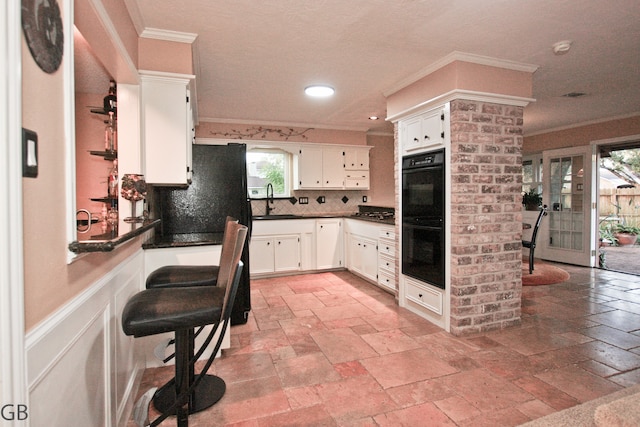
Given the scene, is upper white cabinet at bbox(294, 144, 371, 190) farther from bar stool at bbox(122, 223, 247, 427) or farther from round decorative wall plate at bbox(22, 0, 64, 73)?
round decorative wall plate at bbox(22, 0, 64, 73)

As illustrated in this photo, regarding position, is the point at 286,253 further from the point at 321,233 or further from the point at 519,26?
the point at 519,26

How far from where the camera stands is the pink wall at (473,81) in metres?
2.79

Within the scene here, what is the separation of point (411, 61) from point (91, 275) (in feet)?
9.34

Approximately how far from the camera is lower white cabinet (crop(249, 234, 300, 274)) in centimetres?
482

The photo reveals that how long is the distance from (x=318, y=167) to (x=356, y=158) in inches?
28.3

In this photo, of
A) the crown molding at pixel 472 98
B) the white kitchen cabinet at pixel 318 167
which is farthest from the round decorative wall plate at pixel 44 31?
the white kitchen cabinet at pixel 318 167

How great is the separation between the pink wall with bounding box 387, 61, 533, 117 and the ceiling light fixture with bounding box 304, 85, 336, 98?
959 mm

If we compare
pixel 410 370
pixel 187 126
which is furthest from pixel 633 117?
pixel 187 126

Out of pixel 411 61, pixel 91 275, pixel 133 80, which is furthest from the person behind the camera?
pixel 411 61

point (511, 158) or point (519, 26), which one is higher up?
point (519, 26)

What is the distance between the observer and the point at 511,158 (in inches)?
118

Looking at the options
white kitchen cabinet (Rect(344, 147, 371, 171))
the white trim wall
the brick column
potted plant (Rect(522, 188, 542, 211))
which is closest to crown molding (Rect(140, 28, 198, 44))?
the white trim wall

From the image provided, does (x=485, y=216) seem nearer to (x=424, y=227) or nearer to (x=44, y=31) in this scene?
(x=424, y=227)

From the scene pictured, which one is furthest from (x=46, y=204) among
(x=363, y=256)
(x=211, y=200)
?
(x=363, y=256)
